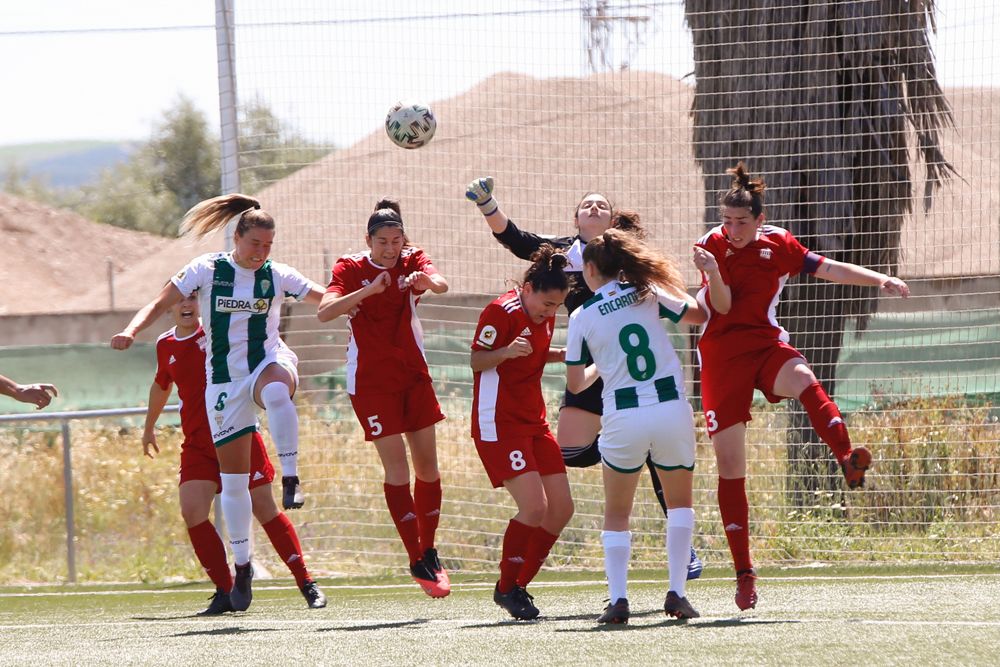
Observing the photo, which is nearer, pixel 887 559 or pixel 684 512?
pixel 684 512

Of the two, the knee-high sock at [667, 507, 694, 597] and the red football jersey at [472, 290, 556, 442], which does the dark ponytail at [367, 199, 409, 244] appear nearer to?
the red football jersey at [472, 290, 556, 442]

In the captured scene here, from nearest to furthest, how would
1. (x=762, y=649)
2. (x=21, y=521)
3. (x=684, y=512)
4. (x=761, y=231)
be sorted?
(x=762, y=649), (x=684, y=512), (x=761, y=231), (x=21, y=521)

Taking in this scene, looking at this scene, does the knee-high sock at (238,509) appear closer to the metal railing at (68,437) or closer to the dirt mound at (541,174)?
the dirt mound at (541,174)

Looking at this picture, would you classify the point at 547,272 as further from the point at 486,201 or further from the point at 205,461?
the point at 205,461

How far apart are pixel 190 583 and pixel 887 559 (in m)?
4.99

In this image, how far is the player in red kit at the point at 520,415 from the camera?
6.28 m

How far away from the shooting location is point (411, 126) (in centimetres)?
791

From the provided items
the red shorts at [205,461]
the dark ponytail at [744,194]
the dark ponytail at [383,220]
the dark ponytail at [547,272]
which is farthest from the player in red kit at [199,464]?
the dark ponytail at [744,194]

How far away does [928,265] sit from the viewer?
980 centimetres

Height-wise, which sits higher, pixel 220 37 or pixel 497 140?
pixel 220 37

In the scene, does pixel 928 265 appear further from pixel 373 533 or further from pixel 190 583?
pixel 190 583

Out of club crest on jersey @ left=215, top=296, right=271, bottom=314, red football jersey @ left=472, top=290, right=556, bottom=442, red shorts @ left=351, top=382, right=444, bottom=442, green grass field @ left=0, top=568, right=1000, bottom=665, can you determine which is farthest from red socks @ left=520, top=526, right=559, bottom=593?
club crest on jersey @ left=215, top=296, right=271, bottom=314

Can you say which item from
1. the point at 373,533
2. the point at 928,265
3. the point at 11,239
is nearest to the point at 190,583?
the point at 373,533

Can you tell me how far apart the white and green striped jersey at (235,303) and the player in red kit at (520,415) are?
4.28ft
